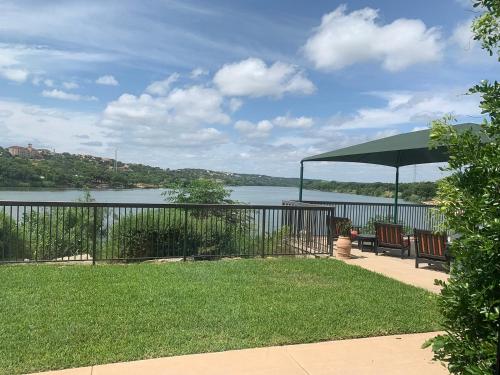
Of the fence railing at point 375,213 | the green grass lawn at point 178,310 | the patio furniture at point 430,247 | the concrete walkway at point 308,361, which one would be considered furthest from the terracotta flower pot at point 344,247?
the concrete walkway at point 308,361

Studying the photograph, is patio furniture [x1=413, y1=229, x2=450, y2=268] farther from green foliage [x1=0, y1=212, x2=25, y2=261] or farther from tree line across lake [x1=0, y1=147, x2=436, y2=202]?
green foliage [x1=0, y1=212, x2=25, y2=261]

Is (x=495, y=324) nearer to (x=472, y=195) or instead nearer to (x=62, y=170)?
(x=472, y=195)

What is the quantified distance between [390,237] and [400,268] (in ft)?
5.46

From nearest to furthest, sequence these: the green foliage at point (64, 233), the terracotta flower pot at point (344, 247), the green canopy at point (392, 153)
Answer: the green foliage at point (64, 233)
the terracotta flower pot at point (344, 247)
the green canopy at point (392, 153)

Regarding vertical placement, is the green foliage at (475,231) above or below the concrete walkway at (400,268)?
above

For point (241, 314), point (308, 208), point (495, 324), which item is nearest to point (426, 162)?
point (308, 208)

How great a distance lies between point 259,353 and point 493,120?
112 inches

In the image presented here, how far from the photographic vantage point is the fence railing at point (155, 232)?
843cm

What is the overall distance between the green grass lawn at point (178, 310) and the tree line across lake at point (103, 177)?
408cm

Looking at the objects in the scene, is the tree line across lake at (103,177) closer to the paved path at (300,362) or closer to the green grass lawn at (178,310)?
the green grass lawn at (178,310)

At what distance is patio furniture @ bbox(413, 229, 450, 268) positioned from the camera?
8477 mm

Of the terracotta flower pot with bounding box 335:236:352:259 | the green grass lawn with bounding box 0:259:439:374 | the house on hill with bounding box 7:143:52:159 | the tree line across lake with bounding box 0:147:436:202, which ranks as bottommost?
the green grass lawn with bounding box 0:259:439:374

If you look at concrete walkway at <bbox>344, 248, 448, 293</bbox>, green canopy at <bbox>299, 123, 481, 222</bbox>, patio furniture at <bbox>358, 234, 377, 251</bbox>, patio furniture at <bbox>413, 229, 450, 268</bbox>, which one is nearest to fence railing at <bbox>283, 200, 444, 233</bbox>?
green canopy at <bbox>299, 123, 481, 222</bbox>

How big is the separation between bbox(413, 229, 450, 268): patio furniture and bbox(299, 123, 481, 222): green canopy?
2033 millimetres
